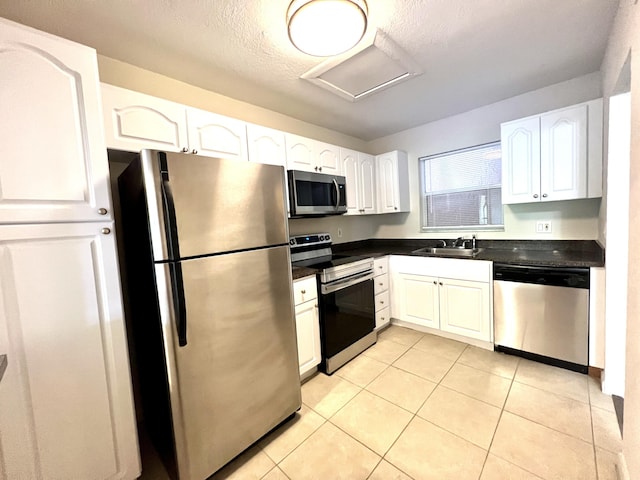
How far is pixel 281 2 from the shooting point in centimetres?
128

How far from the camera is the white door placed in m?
2.90

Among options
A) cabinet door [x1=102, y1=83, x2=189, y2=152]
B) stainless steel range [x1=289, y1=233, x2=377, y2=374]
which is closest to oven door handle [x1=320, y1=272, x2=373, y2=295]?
stainless steel range [x1=289, y1=233, x2=377, y2=374]

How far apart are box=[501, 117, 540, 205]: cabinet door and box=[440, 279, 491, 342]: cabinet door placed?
0.89 m

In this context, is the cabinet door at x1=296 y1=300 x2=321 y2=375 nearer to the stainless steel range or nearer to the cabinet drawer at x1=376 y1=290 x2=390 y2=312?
the stainless steel range

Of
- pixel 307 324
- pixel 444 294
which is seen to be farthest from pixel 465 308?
pixel 307 324

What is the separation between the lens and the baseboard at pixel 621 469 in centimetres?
113

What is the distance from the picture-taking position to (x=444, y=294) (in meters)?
2.56

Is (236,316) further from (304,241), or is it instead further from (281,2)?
(281,2)

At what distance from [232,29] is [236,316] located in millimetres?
1576

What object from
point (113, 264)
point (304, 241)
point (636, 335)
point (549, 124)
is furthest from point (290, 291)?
point (549, 124)

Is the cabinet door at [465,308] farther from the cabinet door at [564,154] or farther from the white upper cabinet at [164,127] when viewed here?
the white upper cabinet at [164,127]

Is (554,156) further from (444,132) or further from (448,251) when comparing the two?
(448,251)

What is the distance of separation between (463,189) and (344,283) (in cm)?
191

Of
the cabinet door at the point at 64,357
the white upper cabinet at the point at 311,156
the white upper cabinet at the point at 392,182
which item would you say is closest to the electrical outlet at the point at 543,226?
the white upper cabinet at the point at 392,182
